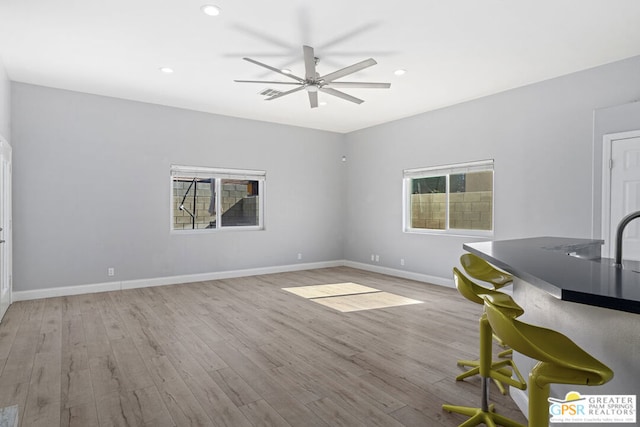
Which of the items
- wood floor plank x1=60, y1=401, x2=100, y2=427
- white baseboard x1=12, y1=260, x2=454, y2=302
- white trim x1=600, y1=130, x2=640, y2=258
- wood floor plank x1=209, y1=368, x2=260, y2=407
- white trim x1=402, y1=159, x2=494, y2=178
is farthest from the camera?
white trim x1=402, y1=159, x2=494, y2=178

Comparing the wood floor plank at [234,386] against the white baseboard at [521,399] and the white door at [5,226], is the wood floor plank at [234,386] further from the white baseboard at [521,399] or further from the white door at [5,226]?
the white door at [5,226]

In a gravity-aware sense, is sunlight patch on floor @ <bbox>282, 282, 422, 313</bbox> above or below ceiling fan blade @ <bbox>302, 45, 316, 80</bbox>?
below

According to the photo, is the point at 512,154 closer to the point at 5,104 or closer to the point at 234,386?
the point at 234,386

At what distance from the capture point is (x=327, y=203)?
24.5 ft

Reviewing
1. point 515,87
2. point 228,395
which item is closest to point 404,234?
point 515,87

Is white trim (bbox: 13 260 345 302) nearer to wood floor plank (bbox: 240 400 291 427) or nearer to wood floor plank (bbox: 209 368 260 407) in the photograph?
wood floor plank (bbox: 209 368 260 407)

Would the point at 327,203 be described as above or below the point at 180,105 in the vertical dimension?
below

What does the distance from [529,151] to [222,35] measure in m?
3.86

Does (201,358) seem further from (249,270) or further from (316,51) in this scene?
(249,270)

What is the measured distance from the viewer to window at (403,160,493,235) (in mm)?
5258

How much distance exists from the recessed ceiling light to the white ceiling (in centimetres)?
5

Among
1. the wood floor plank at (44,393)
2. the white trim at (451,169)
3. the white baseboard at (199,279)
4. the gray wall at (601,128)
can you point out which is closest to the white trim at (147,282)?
the white baseboard at (199,279)

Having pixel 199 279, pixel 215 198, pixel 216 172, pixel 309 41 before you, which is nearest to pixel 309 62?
pixel 309 41

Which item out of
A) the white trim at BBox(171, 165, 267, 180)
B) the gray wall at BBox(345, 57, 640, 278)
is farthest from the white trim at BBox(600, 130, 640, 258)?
the white trim at BBox(171, 165, 267, 180)
